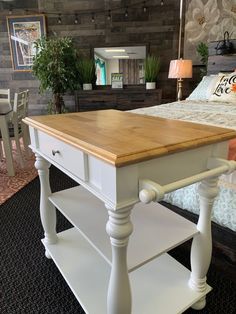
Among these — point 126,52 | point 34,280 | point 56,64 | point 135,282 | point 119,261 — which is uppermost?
point 126,52

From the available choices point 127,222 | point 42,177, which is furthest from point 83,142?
point 42,177

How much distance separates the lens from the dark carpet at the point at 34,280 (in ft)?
4.10

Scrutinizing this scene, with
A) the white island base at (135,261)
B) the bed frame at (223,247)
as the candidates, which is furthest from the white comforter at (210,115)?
the white island base at (135,261)

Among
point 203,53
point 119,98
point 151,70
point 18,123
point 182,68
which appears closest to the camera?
point 18,123

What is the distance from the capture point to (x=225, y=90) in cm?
276

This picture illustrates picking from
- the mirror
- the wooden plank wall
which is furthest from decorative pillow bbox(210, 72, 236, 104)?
the mirror

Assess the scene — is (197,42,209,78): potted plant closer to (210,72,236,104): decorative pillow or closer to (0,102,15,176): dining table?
(210,72,236,104): decorative pillow

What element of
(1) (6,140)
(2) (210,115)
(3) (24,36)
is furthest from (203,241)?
(3) (24,36)

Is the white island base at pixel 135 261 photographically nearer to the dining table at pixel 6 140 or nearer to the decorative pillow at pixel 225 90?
the dining table at pixel 6 140

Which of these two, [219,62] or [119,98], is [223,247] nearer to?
[219,62]

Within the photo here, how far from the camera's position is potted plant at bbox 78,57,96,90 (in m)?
4.29

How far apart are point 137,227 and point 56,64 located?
346cm

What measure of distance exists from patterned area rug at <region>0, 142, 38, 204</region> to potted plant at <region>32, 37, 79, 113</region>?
4.51 feet

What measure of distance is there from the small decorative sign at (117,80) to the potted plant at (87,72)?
341 millimetres
